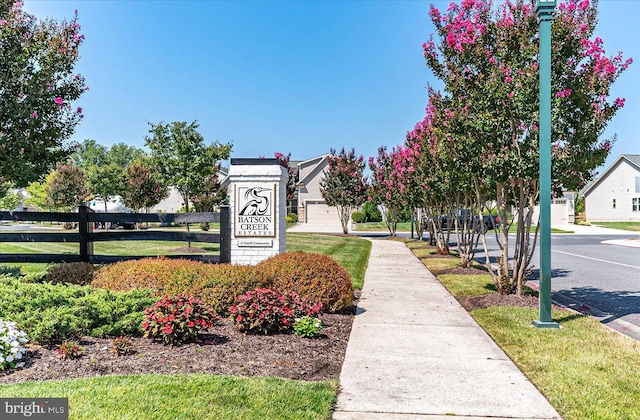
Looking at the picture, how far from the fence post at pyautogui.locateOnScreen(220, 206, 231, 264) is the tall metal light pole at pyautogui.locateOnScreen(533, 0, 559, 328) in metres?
5.44

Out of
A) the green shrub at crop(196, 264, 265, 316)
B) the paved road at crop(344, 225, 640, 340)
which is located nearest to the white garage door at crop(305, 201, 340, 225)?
the paved road at crop(344, 225, 640, 340)

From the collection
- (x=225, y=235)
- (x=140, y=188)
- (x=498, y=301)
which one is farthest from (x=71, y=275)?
(x=140, y=188)

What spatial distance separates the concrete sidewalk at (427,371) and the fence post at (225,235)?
2.71 m

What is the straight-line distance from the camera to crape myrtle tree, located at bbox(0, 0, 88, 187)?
30.5ft

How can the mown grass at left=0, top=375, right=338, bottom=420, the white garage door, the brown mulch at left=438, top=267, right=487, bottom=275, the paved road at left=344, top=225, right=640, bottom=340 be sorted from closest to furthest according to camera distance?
the mown grass at left=0, top=375, right=338, bottom=420, the paved road at left=344, top=225, right=640, bottom=340, the brown mulch at left=438, top=267, right=487, bottom=275, the white garage door

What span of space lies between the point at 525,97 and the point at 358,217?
1561 inches

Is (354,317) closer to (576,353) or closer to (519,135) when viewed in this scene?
(576,353)

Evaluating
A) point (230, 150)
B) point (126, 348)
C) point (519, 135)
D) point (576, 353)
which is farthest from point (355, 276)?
point (230, 150)

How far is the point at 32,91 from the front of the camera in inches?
368

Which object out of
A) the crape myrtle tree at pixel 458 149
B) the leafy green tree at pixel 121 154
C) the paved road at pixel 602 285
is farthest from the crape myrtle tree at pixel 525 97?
the leafy green tree at pixel 121 154

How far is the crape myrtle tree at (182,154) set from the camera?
65.9 feet

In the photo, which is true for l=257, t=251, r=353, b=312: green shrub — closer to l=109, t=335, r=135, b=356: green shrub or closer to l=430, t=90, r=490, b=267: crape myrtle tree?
l=109, t=335, r=135, b=356: green shrub

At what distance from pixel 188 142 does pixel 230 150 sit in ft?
5.99

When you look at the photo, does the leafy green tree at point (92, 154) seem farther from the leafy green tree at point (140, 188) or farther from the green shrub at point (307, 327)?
the green shrub at point (307, 327)
